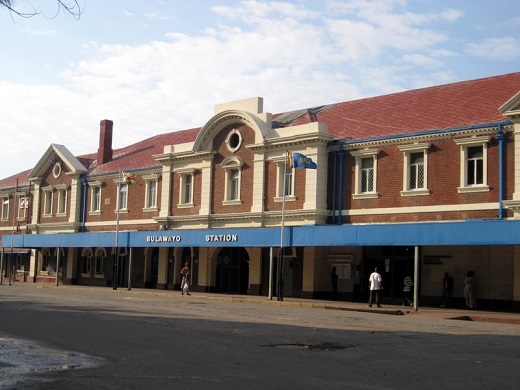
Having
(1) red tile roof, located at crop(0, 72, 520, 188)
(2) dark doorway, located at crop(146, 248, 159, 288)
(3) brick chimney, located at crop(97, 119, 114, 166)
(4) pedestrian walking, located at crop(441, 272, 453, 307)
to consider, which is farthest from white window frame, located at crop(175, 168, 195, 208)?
(4) pedestrian walking, located at crop(441, 272, 453, 307)

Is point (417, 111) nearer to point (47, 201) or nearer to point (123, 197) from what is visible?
point (123, 197)

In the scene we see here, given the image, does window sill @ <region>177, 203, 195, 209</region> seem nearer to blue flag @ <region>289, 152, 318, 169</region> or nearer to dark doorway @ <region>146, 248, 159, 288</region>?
dark doorway @ <region>146, 248, 159, 288</region>

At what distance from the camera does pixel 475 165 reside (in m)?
29.2

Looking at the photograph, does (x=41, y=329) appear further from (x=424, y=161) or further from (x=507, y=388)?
(x=424, y=161)

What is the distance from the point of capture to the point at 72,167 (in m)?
49.3

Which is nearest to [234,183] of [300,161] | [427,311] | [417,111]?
[300,161]

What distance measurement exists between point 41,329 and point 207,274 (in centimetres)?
2385

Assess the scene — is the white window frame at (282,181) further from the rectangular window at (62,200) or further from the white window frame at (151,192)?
the rectangular window at (62,200)

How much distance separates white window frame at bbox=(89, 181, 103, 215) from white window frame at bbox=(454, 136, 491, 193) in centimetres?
2591

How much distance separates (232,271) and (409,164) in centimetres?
1249

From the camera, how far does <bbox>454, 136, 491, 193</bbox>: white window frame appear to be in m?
28.6

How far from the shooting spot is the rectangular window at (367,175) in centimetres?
3278

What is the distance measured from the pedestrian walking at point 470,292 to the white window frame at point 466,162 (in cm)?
325

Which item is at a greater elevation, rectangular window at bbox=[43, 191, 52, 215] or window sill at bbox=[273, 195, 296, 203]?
rectangular window at bbox=[43, 191, 52, 215]
